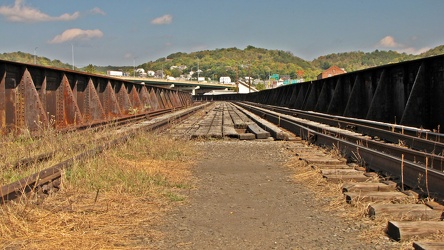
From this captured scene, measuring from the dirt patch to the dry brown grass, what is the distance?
250mm

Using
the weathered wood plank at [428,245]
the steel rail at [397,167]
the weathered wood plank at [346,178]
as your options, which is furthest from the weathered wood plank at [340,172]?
the weathered wood plank at [428,245]

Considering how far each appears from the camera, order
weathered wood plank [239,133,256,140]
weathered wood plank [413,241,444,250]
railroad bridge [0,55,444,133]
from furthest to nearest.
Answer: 1. weathered wood plank [239,133,256,140]
2. railroad bridge [0,55,444,133]
3. weathered wood plank [413,241,444,250]

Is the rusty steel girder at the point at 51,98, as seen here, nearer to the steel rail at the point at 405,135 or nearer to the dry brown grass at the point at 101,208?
the dry brown grass at the point at 101,208

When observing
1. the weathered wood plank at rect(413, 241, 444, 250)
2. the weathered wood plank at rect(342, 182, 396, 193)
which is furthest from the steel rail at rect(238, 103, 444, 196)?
the weathered wood plank at rect(413, 241, 444, 250)

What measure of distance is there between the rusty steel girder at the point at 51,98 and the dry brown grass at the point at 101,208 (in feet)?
11.4

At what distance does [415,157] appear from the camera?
6898 millimetres

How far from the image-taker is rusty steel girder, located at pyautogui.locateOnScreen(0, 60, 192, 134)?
1002 centimetres

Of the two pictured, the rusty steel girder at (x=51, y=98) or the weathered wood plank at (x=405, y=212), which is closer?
the weathered wood plank at (x=405, y=212)

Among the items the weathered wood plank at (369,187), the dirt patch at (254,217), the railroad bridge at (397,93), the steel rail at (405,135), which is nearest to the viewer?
the dirt patch at (254,217)

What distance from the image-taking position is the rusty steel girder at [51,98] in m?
10.0

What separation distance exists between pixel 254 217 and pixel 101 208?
167 centimetres

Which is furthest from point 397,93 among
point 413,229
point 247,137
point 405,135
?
point 413,229

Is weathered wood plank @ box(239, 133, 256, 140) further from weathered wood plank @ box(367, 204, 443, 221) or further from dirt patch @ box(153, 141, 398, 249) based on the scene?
weathered wood plank @ box(367, 204, 443, 221)

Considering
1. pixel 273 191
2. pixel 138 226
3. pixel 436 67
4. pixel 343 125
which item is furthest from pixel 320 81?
pixel 138 226
